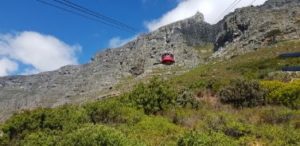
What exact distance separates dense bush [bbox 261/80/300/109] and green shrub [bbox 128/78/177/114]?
6.35 meters

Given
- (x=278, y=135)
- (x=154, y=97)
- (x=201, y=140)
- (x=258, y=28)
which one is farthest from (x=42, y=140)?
(x=258, y=28)

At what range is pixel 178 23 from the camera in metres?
190

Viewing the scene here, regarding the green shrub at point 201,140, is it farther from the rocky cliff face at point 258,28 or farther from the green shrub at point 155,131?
the rocky cliff face at point 258,28

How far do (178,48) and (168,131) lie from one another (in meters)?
122

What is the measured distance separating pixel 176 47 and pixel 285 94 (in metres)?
115

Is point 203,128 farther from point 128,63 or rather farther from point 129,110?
point 128,63

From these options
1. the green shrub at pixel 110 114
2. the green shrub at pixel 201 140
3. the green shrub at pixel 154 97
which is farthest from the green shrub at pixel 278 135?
the green shrub at pixel 154 97

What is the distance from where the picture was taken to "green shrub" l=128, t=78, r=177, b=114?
2944 centimetres

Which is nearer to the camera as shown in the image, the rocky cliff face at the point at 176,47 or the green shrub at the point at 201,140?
the green shrub at the point at 201,140

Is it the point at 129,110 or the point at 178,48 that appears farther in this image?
the point at 178,48

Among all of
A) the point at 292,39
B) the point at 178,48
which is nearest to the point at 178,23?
the point at 178,48

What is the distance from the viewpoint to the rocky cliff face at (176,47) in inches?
3807

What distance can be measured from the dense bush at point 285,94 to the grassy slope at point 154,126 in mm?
3243

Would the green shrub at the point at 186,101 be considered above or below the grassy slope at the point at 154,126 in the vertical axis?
above
